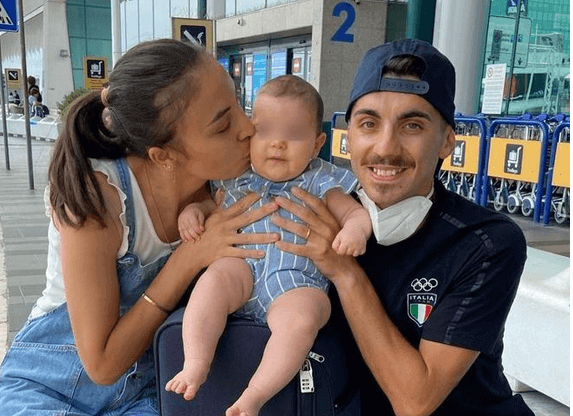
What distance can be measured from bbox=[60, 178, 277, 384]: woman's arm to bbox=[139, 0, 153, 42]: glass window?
23510 mm

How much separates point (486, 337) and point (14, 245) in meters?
5.93

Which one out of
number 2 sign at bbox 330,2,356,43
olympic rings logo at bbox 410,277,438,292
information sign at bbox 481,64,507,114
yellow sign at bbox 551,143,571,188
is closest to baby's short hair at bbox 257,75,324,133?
olympic rings logo at bbox 410,277,438,292

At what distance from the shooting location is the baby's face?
1925mm

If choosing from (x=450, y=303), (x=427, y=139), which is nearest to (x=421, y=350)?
(x=450, y=303)

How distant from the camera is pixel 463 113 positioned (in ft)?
30.5

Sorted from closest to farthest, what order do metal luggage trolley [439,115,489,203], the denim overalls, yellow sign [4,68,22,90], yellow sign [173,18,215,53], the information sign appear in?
1. the denim overalls
2. yellow sign [173,18,215,53]
3. metal luggage trolley [439,115,489,203]
4. the information sign
5. yellow sign [4,68,22,90]

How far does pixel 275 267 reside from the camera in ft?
5.87

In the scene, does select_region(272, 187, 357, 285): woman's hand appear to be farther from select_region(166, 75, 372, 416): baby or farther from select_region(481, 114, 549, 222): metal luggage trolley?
select_region(481, 114, 549, 222): metal luggage trolley

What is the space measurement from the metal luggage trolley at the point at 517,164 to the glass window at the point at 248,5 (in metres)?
9.93

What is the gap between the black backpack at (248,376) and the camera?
60.1 inches

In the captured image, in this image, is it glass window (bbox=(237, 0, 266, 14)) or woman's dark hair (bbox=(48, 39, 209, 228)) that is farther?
glass window (bbox=(237, 0, 266, 14))

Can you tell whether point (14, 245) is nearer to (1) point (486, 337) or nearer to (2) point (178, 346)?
(2) point (178, 346)

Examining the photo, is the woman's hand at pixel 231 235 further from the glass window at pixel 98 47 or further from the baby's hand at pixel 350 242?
the glass window at pixel 98 47

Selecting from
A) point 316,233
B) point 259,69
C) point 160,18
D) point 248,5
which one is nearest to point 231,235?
point 316,233
